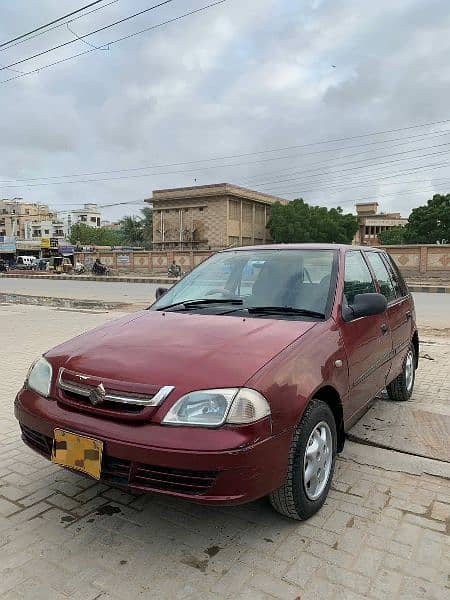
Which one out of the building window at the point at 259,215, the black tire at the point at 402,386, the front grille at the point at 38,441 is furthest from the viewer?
the building window at the point at 259,215

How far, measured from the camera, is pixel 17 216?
11344 centimetres

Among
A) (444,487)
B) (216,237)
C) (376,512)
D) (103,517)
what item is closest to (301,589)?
(376,512)

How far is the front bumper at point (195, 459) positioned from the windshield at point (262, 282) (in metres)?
1.23

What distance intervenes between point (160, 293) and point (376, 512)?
8.05ft

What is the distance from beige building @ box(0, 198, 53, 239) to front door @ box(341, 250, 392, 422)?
10783 cm

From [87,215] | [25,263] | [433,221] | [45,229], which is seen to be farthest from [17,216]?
[433,221]

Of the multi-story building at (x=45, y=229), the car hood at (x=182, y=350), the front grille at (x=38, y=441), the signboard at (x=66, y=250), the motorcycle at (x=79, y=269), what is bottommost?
→ the motorcycle at (x=79, y=269)

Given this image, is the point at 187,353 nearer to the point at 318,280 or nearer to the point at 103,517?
the point at 103,517

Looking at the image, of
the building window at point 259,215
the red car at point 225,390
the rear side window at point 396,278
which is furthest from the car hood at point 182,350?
the building window at point 259,215

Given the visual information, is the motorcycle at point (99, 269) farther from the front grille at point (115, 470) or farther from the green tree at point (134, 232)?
the green tree at point (134, 232)

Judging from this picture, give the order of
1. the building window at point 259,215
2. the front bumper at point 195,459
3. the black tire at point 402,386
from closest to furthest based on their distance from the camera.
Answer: the front bumper at point 195,459
the black tire at point 402,386
the building window at point 259,215

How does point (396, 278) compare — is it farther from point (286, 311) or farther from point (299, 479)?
point (299, 479)

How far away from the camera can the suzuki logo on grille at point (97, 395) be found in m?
2.52

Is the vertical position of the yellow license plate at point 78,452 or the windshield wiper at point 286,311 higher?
the windshield wiper at point 286,311
